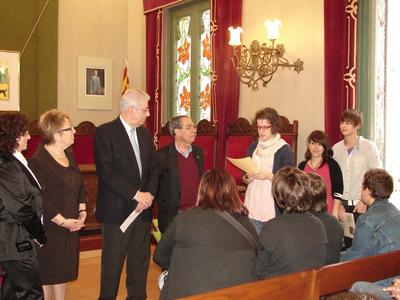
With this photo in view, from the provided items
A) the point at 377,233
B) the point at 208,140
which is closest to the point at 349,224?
the point at 377,233

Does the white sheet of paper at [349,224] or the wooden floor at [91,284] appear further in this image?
the wooden floor at [91,284]

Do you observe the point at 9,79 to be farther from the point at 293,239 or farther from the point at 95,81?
the point at 293,239

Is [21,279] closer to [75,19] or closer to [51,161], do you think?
[51,161]

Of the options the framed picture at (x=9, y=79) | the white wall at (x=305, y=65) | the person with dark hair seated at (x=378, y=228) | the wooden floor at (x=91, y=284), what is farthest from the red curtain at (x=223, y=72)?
the person with dark hair seated at (x=378, y=228)

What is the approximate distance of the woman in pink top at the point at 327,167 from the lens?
13.1ft

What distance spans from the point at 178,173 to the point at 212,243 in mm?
1563

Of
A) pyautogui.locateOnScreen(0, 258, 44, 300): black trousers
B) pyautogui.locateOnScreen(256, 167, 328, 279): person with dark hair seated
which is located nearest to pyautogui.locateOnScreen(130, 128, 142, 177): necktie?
pyautogui.locateOnScreen(0, 258, 44, 300): black trousers

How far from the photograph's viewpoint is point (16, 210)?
280 cm

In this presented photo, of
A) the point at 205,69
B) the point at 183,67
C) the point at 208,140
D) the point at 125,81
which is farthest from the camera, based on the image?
the point at 125,81

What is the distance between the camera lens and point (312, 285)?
2.14 metres

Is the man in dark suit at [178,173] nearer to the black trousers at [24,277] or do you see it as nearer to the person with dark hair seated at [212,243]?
the black trousers at [24,277]

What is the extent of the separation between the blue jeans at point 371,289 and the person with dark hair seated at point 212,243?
1.58ft

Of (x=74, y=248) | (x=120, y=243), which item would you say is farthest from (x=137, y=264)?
(x=74, y=248)

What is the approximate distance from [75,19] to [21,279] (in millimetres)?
6597
